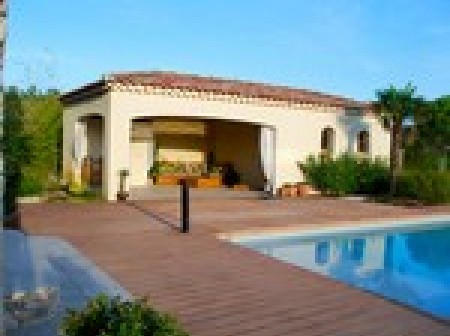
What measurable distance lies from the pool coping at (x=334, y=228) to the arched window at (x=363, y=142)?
24.6 ft

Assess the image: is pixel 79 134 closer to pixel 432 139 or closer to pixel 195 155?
pixel 195 155

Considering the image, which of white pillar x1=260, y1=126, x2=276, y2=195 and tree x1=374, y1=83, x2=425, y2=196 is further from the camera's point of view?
white pillar x1=260, y1=126, x2=276, y2=195

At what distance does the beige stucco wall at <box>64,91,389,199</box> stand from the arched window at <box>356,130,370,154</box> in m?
0.21

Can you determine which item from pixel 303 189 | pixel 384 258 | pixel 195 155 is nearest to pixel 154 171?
pixel 195 155

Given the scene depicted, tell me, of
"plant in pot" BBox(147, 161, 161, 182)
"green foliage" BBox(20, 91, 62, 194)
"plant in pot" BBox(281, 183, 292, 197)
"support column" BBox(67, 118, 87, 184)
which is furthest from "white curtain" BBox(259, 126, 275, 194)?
"green foliage" BBox(20, 91, 62, 194)

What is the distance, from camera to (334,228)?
15570 mm

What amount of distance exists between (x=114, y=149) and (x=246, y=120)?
5.17 metres

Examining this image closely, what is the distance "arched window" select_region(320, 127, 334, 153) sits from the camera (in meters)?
24.5

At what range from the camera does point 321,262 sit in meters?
12.3

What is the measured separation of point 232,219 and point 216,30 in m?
13.4

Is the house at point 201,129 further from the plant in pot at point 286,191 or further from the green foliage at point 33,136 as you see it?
the green foliage at point 33,136

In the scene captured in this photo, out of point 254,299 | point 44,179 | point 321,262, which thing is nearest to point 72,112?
point 44,179

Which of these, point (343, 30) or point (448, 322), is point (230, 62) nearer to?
point (343, 30)

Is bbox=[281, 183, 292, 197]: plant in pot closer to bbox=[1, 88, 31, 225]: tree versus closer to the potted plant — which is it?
the potted plant
